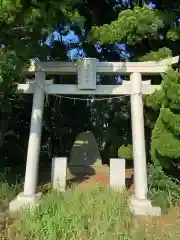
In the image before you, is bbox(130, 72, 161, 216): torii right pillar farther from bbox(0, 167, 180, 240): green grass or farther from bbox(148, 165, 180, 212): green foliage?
bbox(0, 167, 180, 240): green grass

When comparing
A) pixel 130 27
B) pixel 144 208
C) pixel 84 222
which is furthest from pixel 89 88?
pixel 84 222

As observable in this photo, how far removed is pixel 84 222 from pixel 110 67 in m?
3.55

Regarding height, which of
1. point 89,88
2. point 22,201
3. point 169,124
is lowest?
point 22,201

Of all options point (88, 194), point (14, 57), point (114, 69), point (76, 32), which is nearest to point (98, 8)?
point (76, 32)

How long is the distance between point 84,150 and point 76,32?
349 cm

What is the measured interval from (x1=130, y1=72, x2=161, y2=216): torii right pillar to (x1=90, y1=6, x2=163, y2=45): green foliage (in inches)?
34.6

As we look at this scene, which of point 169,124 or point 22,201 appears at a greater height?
point 169,124

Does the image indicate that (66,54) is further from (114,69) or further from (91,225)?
(91,225)

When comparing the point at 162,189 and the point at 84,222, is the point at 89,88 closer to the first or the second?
the point at 162,189

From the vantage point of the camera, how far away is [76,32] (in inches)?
353

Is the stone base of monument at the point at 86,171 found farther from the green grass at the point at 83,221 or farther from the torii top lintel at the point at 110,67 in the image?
the torii top lintel at the point at 110,67

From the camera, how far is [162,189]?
6473mm

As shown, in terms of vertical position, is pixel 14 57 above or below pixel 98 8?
below

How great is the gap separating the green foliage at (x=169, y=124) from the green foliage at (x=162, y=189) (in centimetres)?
27
